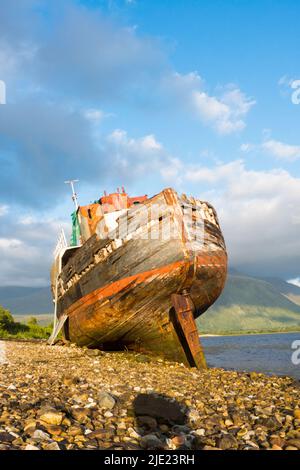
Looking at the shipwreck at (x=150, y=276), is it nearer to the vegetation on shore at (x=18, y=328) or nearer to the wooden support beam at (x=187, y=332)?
the wooden support beam at (x=187, y=332)

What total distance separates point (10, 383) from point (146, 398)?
2528mm

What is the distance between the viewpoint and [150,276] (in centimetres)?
1091

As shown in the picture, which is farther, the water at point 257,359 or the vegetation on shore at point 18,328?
the vegetation on shore at point 18,328

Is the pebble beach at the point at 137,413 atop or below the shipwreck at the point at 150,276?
below

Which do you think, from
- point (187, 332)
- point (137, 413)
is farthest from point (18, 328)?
point (137, 413)

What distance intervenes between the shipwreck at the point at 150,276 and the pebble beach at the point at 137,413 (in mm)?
3051

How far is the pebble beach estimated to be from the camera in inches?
156

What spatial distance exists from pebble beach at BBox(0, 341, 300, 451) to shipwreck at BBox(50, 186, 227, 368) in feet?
10.0

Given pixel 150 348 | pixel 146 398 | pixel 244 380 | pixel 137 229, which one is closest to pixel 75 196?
pixel 137 229

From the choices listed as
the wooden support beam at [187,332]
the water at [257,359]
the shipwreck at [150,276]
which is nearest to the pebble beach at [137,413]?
the wooden support beam at [187,332]

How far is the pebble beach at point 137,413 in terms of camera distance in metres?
3.97

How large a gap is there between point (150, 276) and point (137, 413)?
19.9 ft

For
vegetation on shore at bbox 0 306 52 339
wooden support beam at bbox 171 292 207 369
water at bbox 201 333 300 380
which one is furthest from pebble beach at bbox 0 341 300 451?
vegetation on shore at bbox 0 306 52 339

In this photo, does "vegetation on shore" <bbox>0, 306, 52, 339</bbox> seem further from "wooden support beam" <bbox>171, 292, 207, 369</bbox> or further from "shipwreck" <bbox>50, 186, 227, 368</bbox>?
"wooden support beam" <bbox>171, 292, 207, 369</bbox>
